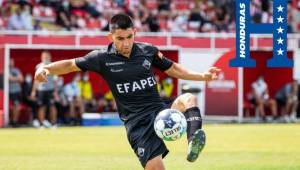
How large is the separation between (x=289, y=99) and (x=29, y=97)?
10383 mm

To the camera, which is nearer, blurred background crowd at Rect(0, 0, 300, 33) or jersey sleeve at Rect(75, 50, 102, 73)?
jersey sleeve at Rect(75, 50, 102, 73)

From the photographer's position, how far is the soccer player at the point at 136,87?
10703 mm

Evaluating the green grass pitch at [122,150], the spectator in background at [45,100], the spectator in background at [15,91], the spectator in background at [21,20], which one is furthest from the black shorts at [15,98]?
the spectator in background at [21,20]

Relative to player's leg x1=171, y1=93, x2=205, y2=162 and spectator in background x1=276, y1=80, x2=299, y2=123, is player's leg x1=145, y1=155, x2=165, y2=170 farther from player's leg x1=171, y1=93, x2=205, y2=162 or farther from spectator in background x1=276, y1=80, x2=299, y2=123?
spectator in background x1=276, y1=80, x2=299, y2=123

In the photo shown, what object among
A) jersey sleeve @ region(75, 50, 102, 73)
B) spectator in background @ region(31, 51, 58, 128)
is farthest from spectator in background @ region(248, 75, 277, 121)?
jersey sleeve @ region(75, 50, 102, 73)

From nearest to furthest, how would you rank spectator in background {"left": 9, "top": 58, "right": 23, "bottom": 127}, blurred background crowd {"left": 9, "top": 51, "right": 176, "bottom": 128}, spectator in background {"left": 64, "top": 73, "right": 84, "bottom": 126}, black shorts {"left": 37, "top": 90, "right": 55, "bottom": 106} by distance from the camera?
black shorts {"left": 37, "top": 90, "right": 55, "bottom": 106}, blurred background crowd {"left": 9, "top": 51, "right": 176, "bottom": 128}, spectator in background {"left": 9, "top": 58, "right": 23, "bottom": 127}, spectator in background {"left": 64, "top": 73, "right": 84, "bottom": 126}

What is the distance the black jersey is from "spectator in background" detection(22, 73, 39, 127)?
59.1 feet

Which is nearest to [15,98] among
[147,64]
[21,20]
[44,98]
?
[44,98]

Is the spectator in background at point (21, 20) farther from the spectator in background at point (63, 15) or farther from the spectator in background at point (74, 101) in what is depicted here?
the spectator in background at point (74, 101)

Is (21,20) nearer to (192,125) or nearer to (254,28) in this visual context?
(254,28)

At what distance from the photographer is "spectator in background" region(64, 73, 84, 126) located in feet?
98.9

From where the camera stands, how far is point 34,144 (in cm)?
2144

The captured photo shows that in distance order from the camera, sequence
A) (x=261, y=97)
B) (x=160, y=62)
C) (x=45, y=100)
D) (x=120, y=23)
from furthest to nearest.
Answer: (x=261, y=97), (x=45, y=100), (x=160, y=62), (x=120, y=23)

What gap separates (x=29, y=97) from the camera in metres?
29.0
